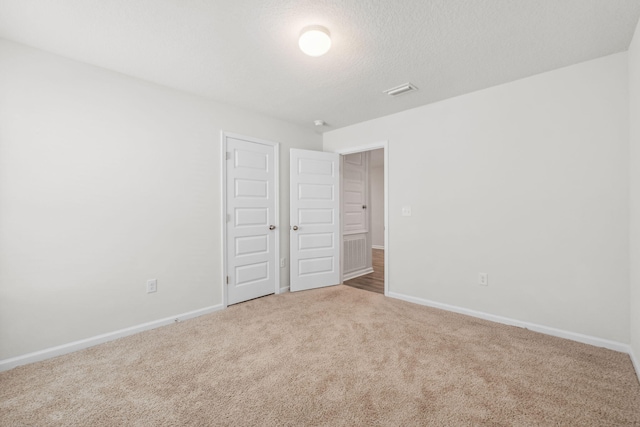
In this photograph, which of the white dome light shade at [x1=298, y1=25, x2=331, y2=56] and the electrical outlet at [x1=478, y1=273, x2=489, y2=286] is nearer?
the white dome light shade at [x1=298, y1=25, x2=331, y2=56]

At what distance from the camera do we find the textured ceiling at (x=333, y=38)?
67.6 inches

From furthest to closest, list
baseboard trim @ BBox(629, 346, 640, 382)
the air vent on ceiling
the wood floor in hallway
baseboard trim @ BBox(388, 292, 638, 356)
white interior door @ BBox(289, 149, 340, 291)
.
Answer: the wood floor in hallway, white interior door @ BBox(289, 149, 340, 291), the air vent on ceiling, baseboard trim @ BBox(388, 292, 638, 356), baseboard trim @ BBox(629, 346, 640, 382)

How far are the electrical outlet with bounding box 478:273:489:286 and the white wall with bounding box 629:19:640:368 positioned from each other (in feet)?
3.31

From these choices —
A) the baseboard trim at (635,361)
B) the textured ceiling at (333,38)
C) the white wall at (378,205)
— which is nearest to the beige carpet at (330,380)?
the baseboard trim at (635,361)

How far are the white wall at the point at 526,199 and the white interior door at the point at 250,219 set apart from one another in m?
1.74

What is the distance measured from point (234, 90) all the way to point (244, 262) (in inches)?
81.1

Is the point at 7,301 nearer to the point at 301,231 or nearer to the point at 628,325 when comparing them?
the point at 301,231

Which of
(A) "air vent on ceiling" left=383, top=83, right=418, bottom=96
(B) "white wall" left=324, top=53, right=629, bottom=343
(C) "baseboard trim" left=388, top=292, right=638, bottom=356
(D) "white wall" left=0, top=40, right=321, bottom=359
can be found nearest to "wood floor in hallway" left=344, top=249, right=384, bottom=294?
(B) "white wall" left=324, top=53, right=629, bottom=343

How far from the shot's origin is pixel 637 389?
172 cm

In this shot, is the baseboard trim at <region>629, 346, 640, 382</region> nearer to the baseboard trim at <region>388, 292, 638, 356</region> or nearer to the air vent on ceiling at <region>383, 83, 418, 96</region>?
the baseboard trim at <region>388, 292, 638, 356</region>

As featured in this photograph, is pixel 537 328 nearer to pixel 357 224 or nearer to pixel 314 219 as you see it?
pixel 314 219

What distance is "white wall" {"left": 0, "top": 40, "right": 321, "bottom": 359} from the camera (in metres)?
2.08

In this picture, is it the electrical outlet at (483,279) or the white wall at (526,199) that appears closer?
the white wall at (526,199)

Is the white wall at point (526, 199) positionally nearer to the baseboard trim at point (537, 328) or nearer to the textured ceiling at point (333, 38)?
the baseboard trim at point (537, 328)
